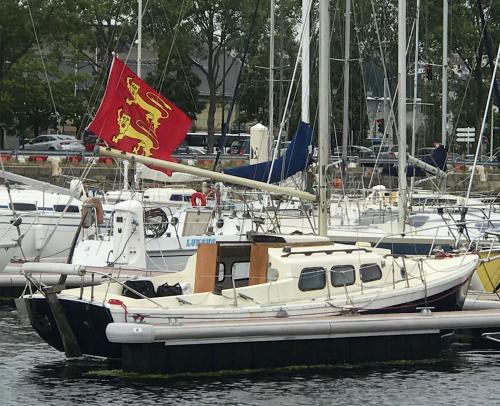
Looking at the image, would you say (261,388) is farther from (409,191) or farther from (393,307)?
(409,191)

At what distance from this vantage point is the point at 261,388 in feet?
77.0

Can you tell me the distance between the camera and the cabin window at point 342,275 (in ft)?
82.7

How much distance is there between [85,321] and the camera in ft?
79.4

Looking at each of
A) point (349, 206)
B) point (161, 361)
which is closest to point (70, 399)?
point (161, 361)

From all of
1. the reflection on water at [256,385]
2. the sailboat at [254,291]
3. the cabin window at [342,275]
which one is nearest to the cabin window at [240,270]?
the sailboat at [254,291]

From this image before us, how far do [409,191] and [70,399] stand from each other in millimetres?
15222

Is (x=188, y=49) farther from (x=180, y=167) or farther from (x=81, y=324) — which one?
(x=81, y=324)

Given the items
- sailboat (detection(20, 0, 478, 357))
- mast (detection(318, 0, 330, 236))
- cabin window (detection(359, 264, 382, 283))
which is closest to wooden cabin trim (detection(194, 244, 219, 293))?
sailboat (detection(20, 0, 478, 357))

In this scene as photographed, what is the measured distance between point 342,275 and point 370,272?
648mm

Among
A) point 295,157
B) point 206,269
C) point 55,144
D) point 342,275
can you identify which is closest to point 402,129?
point 295,157

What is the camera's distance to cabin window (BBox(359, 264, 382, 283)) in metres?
25.6

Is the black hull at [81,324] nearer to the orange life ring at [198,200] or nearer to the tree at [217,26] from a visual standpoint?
the orange life ring at [198,200]

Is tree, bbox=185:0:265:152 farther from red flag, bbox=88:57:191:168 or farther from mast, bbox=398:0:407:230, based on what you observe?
red flag, bbox=88:57:191:168

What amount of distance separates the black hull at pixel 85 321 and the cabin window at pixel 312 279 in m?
1.09
